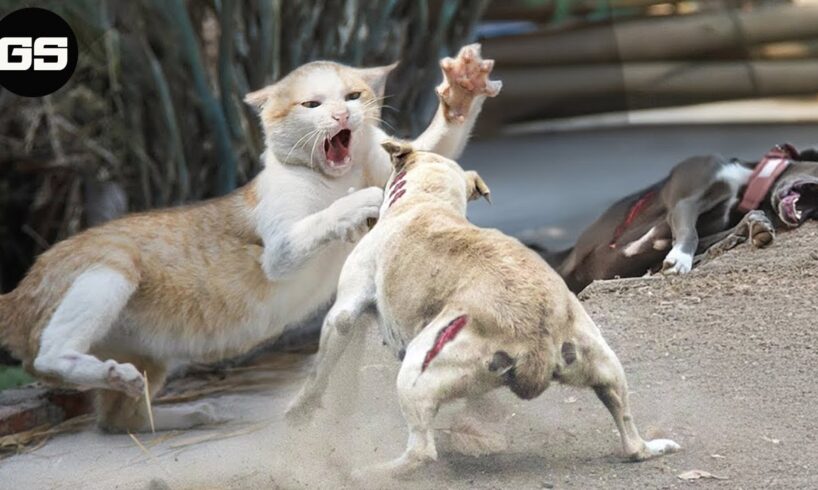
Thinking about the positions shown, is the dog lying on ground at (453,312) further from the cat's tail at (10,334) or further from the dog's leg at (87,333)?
the cat's tail at (10,334)

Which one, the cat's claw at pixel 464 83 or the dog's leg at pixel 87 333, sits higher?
the cat's claw at pixel 464 83

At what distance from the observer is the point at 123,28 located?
2.93 m

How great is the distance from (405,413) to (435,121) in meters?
0.66

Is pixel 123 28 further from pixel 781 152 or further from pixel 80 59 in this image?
pixel 781 152

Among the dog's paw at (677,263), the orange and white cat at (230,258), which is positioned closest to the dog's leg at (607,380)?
the dog's paw at (677,263)

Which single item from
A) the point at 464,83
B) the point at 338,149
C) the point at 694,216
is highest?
the point at 464,83

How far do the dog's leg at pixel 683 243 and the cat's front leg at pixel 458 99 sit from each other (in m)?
0.48

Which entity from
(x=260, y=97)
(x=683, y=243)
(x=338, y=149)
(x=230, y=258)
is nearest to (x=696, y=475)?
(x=683, y=243)

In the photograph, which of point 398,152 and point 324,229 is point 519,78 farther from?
point 324,229

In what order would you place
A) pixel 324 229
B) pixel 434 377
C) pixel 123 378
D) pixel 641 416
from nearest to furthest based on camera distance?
pixel 434 377
pixel 641 416
pixel 324 229
pixel 123 378

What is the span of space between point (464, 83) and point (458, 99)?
0.04 meters

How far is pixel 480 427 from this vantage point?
2.56 meters

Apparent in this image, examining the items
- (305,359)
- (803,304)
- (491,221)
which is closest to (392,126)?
(491,221)

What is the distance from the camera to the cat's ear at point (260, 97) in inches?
110
